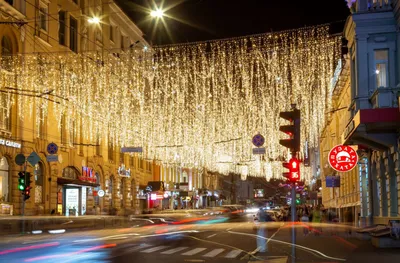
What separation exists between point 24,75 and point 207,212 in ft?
106

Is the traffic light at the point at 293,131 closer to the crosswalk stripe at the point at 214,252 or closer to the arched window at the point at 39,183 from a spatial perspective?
the crosswalk stripe at the point at 214,252

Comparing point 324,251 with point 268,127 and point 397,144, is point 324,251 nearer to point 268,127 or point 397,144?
point 397,144

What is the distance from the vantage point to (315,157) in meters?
88.9

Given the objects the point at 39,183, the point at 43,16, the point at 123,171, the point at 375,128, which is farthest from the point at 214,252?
the point at 123,171

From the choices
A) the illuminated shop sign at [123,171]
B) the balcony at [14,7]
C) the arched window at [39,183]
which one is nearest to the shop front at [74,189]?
the arched window at [39,183]

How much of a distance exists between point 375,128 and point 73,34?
32.8m

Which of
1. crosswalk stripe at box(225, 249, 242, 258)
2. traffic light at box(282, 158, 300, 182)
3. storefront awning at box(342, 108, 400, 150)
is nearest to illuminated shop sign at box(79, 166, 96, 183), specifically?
storefront awning at box(342, 108, 400, 150)

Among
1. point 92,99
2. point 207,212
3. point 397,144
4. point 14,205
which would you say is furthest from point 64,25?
point 397,144

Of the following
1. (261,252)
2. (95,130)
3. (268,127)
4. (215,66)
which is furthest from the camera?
(95,130)

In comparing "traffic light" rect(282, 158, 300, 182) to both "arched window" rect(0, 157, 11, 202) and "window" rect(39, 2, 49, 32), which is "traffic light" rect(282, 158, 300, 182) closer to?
"arched window" rect(0, 157, 11, 202)

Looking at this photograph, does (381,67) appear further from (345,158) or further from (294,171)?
(294,171)

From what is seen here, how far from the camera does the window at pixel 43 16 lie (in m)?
43.9

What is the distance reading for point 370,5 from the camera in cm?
2823

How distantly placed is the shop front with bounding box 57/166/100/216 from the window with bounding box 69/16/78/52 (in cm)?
1066
